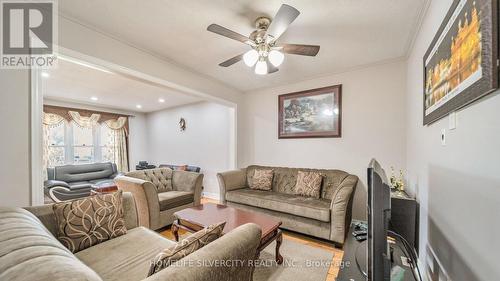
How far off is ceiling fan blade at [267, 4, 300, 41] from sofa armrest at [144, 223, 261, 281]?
1.53 m

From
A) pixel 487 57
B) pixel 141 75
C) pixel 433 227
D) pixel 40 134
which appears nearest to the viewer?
pixel 487 57

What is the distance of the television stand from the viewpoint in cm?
118

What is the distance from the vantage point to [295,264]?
6.69 feet

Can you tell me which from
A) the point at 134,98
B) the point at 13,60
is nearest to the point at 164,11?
the point at 13,60

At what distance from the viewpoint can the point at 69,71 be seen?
10.5 ft

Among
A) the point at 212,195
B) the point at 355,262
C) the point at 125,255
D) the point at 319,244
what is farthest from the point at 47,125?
the point at 355,262

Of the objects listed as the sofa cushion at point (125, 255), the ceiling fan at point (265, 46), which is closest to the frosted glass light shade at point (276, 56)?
the ceiling fan at point (265, 46)

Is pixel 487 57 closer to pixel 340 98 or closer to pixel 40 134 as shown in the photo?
pixel 340 98

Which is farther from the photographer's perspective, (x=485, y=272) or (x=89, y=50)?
(x=89, y=50)

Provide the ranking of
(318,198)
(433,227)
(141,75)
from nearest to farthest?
1. (433,227)
2. (141,75)
3. (318,198)

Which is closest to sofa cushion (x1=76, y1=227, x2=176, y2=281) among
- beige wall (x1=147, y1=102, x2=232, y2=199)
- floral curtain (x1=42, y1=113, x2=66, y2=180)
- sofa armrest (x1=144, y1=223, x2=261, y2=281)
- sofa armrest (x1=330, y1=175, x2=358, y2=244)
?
sofa armrest (x1=144, y1=223, x2=261, y2=281)

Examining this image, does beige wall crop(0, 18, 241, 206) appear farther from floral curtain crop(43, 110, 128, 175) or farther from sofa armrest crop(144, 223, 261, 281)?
floral curtain crop(43, 110, 128, 175)

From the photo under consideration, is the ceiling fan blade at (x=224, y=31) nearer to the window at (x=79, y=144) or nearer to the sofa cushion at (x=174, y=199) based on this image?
the sofa cushion at (x=174, y=199)

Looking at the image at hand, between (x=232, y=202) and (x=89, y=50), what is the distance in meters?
2.76
